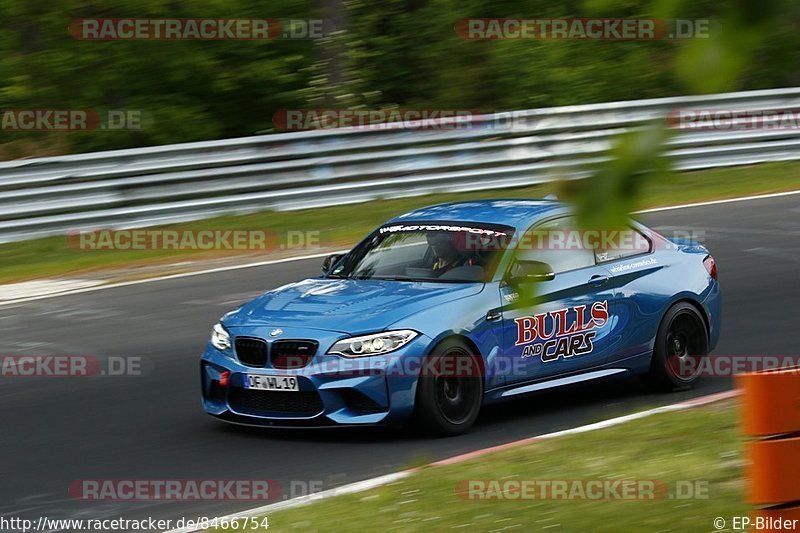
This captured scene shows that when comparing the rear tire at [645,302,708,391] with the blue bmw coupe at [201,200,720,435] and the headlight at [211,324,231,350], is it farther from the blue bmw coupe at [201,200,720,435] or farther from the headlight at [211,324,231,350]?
the headlight at [211,324,231,350]

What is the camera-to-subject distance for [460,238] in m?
8.45

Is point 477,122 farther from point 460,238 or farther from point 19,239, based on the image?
point 460,238

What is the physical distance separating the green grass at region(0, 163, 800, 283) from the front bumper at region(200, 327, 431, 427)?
20.3 ft

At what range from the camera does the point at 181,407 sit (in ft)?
29.2

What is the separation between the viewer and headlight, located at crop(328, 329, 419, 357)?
7597 millimetres

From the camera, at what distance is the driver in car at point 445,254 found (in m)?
8.30

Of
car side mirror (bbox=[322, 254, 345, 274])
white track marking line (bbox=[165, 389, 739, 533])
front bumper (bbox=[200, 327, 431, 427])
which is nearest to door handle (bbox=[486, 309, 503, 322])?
white track marking line (bbox=[165, 389, 739, 533])

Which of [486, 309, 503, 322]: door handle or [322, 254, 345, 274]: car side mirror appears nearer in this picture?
[486, 309, 503, 322]: door handle

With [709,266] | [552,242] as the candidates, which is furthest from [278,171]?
[552,242]

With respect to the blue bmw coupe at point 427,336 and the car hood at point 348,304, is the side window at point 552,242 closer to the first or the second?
the blue bmw coupe at point 427,336

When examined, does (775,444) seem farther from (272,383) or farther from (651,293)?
(651,293)

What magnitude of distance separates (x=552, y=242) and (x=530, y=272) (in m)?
0.13

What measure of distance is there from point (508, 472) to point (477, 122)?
11817 millimetres

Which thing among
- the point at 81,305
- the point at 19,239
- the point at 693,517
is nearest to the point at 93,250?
the point at 19,239
